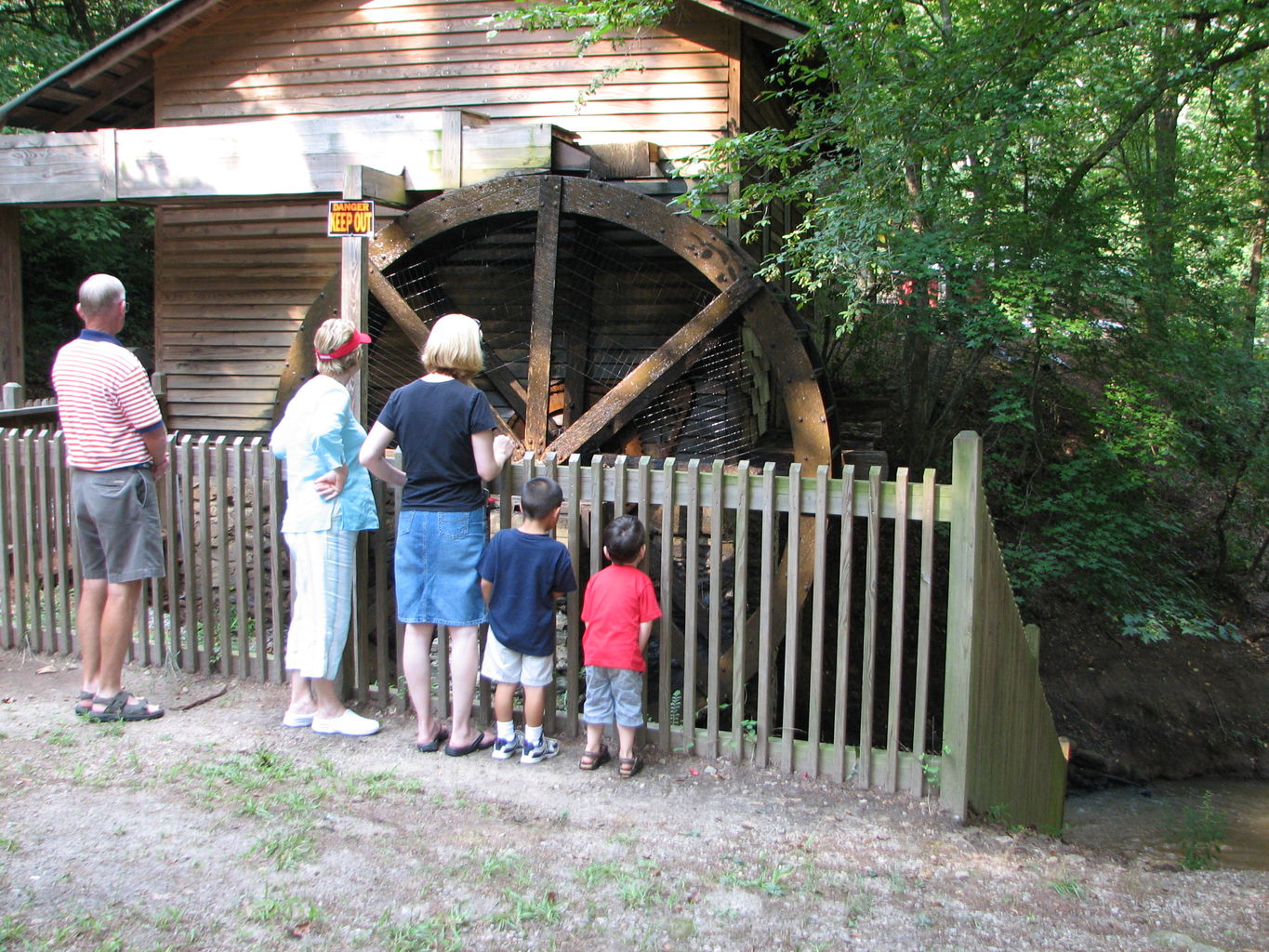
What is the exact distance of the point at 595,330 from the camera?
29.2 feet

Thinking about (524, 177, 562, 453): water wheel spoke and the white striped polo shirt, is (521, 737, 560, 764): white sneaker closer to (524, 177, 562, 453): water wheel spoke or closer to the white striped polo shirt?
the white striped polo shirt

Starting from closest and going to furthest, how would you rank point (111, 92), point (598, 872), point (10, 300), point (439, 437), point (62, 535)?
point (598, 872)
point (439, 437)
point (62, 535)
point (10, 300)
point (111, 92)

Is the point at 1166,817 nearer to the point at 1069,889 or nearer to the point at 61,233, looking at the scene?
the point at 1069,889

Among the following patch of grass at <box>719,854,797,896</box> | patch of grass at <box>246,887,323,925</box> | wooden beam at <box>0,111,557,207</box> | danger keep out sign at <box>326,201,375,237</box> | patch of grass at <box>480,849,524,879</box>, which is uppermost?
wooden beam at <box>0,111,557,207</box>

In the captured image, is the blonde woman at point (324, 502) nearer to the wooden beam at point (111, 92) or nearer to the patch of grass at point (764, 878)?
the patch of grass at point (764, 878)

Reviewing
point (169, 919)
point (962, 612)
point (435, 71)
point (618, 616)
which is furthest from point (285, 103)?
point (169, 919)

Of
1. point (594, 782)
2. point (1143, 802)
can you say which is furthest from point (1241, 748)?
point (594, 782)

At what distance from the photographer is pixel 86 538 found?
169 inches

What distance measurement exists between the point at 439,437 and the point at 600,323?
16.6 feet

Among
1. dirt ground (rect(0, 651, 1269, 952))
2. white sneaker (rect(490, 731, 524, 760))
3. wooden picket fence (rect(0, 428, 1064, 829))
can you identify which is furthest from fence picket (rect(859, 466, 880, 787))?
white sneaker (rect(490, 731, 524, 760))

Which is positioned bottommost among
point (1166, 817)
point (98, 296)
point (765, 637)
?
point (1166, 817)

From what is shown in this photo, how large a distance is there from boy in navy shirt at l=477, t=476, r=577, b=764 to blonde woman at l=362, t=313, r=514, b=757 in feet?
0.30

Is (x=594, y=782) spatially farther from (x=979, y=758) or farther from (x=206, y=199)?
(x=206, y=199)

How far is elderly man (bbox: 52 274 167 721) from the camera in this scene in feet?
13.7
